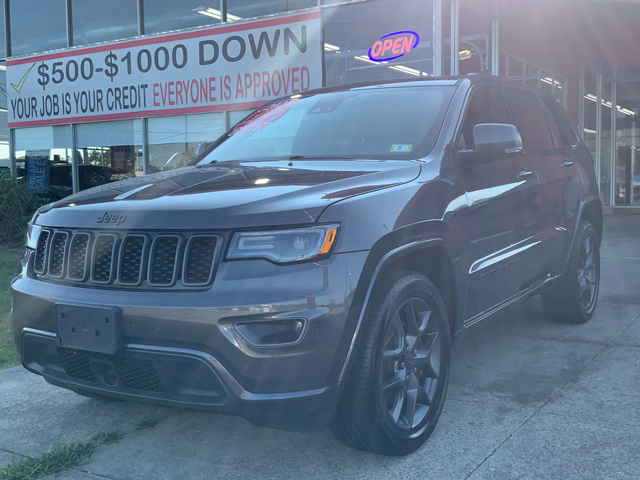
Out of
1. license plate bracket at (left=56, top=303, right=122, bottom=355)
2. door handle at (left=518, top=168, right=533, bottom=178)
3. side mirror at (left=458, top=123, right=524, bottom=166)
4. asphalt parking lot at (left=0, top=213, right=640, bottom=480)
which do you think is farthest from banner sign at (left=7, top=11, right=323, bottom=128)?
license plate bracket at (left=56, top=303, right=122, bottom=355)

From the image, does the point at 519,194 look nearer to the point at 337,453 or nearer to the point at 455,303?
the point at 455,303

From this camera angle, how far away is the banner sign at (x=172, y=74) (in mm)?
10391

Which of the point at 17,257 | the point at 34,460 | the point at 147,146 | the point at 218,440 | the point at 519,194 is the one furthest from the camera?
the point at 147,146

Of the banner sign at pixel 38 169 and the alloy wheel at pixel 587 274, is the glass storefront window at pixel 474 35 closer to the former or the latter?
the alloy wheel at pixel 587 274

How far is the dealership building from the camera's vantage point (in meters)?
9.89

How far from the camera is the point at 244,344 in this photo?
2.36 metres

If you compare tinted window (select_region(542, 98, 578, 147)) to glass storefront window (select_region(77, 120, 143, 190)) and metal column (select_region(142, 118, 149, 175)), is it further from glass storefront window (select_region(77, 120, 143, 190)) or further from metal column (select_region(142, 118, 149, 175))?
glass storefront window (select_region(77, 120, 143, 190))

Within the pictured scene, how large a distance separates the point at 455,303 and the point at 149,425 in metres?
1.65

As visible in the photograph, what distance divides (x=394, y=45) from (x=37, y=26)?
26.2 feet

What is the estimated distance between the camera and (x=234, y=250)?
244cm

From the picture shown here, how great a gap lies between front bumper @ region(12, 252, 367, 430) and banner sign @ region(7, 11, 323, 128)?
8119mm

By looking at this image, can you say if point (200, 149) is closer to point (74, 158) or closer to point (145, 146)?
point (145, 146)

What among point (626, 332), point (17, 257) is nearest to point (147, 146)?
point (17, 257)

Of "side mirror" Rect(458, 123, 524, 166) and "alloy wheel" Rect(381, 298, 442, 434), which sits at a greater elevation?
"side mirror" Rect(458, 123, 524, 166)
